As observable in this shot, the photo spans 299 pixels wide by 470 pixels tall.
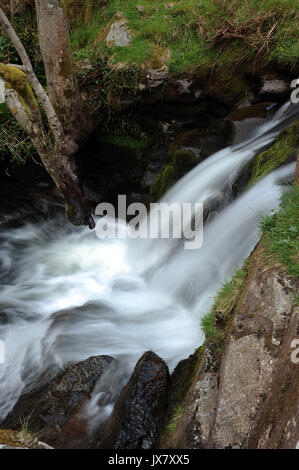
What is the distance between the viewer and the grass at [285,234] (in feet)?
10.1

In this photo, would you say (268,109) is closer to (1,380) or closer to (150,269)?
(150,269)

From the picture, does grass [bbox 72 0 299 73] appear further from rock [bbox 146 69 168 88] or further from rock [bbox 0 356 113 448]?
rock [bbox 0 356 113 448]

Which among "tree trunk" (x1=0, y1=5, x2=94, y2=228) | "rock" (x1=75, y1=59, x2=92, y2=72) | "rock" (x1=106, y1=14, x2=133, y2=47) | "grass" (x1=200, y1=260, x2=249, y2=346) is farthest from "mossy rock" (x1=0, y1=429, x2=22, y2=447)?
"rock" (x1=106, y1=14, x2=133, y2=47)

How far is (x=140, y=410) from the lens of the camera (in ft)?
10.1

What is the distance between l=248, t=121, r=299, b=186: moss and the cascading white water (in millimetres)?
204

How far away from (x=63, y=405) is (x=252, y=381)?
1975mm

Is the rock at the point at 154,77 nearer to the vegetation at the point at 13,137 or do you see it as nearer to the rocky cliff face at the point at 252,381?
the vegetation at the point at 13,137

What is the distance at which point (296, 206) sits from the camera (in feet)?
11.7

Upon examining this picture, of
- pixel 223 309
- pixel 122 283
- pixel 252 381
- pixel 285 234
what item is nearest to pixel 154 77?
pixel 122 283

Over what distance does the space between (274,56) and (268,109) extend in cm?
127

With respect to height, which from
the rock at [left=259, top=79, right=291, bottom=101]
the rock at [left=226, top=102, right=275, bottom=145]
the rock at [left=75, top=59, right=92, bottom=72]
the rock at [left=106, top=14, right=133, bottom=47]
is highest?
the rock at [left=106, top=14, right=133, bottom=47]

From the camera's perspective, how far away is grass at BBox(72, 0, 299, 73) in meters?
7.39

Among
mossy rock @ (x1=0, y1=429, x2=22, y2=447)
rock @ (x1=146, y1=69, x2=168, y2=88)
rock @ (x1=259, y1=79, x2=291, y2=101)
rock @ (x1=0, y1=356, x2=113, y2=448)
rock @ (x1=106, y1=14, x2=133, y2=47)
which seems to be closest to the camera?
mossy rock @ (x1=0, y1=429, x2=22, y2=447)
